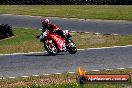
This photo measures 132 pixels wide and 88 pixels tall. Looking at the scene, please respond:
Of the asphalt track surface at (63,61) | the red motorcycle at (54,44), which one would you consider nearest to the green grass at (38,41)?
the asphalt track surface at (63,61)

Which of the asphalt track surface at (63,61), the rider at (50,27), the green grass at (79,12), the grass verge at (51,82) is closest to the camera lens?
the grass verge at (51,82)

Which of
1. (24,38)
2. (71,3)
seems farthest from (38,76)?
(71,3)

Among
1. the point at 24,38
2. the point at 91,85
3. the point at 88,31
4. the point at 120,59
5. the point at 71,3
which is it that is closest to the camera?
the point at 91,85

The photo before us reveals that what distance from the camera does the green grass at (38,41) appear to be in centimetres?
2543

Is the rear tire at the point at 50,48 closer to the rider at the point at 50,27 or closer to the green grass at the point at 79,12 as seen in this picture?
the rider at the point at 50,27

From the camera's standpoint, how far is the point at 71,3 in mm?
55656

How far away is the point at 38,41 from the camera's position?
29.0m

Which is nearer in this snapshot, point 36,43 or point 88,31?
point 36,43

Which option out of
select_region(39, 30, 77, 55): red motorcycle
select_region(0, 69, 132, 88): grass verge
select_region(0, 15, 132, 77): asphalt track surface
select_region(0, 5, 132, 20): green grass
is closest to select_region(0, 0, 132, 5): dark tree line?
select_region(0, 5, 132, 20): green grass

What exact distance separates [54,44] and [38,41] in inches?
260

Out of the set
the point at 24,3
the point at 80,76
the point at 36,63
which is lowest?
the point at 24,3

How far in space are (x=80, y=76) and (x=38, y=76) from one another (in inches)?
178

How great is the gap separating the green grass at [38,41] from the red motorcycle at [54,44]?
2.32 m

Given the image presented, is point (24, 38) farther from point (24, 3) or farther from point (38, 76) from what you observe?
point (24, 3)
